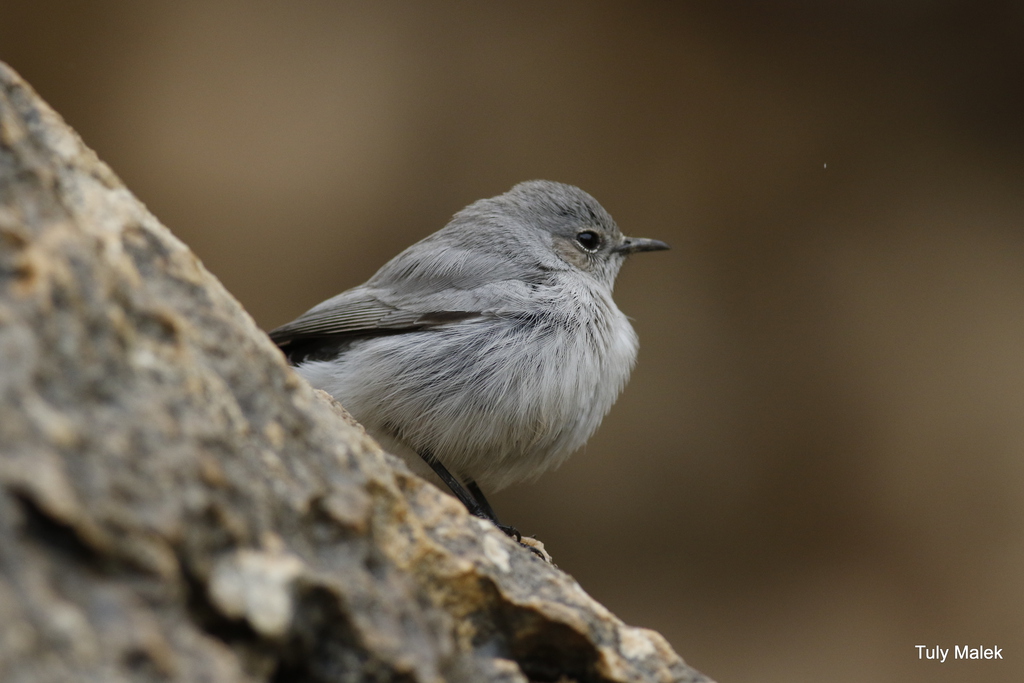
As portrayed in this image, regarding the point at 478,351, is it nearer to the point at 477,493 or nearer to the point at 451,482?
the point at 451,482

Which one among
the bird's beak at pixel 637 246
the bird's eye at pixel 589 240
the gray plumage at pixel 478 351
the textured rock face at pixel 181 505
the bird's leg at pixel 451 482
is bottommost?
the textured rock face at pixel 181 505

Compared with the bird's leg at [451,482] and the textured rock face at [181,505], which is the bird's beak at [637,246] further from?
the textured rock face at [181,505]

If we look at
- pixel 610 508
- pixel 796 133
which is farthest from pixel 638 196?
pixel 610 508

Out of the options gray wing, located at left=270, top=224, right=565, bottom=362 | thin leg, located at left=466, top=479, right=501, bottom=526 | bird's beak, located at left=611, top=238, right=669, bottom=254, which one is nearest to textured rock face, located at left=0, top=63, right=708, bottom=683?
gray wing, located at left=270, top=224, right=565, bottom=362

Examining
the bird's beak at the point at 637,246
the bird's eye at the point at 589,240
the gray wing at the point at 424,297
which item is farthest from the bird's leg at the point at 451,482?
the bird's beak at the point at 637,246

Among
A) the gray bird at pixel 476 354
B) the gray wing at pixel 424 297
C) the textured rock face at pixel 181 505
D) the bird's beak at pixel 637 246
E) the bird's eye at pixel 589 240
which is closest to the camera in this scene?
the textured rock face at pixel 181 505

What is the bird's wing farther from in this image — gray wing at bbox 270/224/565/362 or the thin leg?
the thin leg

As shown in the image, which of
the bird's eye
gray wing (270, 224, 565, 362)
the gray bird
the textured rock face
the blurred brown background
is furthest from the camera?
the blurred brown background

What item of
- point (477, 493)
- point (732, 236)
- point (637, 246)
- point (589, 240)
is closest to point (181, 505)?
point (477, 493)
